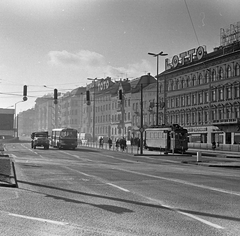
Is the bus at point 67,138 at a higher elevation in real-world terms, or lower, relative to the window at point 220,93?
lower

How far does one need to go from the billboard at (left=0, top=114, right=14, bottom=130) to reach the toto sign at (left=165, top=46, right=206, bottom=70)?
58.1m

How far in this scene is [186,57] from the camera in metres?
70.8

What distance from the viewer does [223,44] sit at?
65688 millimetres

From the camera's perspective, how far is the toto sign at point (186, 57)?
216ft

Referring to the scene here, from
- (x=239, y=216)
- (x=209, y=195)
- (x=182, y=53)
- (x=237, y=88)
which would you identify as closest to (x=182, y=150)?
(x=237, y=88)

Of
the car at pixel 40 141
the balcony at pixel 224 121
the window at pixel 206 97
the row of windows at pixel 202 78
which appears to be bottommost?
the car at pixel 40 141

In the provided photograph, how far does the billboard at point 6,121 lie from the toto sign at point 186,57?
2288 inches

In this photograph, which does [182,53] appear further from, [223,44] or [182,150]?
[182,150]

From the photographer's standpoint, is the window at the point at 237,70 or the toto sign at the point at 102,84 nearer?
the window at the point at 237,70

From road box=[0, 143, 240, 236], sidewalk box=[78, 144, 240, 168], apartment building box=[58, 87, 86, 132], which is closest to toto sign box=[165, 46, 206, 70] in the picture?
sidewalk box=[78, 144, 240, 168]

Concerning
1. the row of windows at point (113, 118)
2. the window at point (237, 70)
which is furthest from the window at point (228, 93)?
the row of windows at point (113, 118)

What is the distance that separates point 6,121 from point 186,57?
66.6m

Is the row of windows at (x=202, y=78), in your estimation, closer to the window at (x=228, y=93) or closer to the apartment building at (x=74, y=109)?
the window at (x=228, y=93)

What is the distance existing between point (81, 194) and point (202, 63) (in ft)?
185
